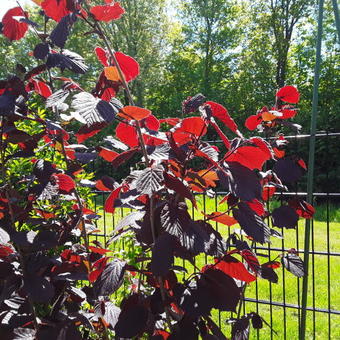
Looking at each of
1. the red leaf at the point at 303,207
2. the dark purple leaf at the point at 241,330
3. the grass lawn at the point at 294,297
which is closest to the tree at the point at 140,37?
the grass lawn at the point at 294,297

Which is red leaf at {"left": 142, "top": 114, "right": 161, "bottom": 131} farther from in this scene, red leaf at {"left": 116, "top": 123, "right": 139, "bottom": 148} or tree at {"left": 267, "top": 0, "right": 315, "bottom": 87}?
tree at {"left": 267, "top": 0, "right": 315, "bottom": 87}

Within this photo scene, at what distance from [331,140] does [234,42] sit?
12.7 m

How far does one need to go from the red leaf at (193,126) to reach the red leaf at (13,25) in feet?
1.98

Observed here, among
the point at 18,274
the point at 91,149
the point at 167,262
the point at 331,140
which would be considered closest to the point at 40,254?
the point at 18,274

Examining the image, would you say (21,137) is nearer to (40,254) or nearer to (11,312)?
(40,254)

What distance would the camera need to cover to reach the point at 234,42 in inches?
768

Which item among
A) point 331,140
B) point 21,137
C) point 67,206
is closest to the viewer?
point 21,137

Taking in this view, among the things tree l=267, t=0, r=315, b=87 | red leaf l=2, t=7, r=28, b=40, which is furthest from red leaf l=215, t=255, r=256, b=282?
tree l=267, t=0, r=315, b=87

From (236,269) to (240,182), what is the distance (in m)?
0.31

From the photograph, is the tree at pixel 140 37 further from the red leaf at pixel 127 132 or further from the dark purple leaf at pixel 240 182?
the dark purple leaf at pixel 240 182

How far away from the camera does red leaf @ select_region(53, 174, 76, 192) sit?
1.36m

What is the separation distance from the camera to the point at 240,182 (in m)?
1.01

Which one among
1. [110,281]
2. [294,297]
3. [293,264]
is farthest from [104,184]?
[294,297]

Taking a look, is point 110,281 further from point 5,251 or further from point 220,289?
point 5,251
